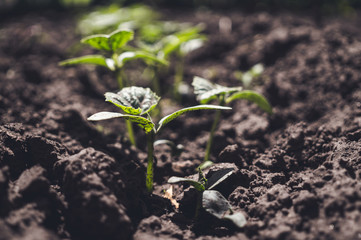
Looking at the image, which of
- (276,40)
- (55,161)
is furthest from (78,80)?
(276,40)

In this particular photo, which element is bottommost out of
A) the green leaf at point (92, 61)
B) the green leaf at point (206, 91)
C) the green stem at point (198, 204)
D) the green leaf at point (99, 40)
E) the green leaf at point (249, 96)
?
the green stem at point (198, 204)

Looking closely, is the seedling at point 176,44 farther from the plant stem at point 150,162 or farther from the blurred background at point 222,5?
the blurred background at point 222,5

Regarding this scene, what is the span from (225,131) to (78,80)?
165 cm

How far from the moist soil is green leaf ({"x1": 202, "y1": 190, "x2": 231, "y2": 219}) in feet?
0.34

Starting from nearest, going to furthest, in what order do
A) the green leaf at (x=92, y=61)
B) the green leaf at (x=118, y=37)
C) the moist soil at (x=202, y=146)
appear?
the moist soil at (x=202, y=146)
the green leaf at (x=118, y=37)
the green leaf at (x=92, y=61)

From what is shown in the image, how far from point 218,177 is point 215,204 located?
7.1 inches

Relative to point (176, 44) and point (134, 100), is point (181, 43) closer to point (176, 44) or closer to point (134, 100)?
point (176, 44)

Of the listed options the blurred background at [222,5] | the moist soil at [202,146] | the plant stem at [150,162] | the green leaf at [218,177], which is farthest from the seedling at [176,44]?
the blurred background at [222,5]

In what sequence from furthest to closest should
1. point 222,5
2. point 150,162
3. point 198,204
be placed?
point 222,5
point 150,162
point 198,204

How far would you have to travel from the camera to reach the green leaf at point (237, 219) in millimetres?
1578

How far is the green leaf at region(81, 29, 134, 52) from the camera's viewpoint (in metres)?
1.99

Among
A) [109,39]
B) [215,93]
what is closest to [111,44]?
[109,39]

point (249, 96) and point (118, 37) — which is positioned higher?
point (118, 37)

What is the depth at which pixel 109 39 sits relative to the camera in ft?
6.70
